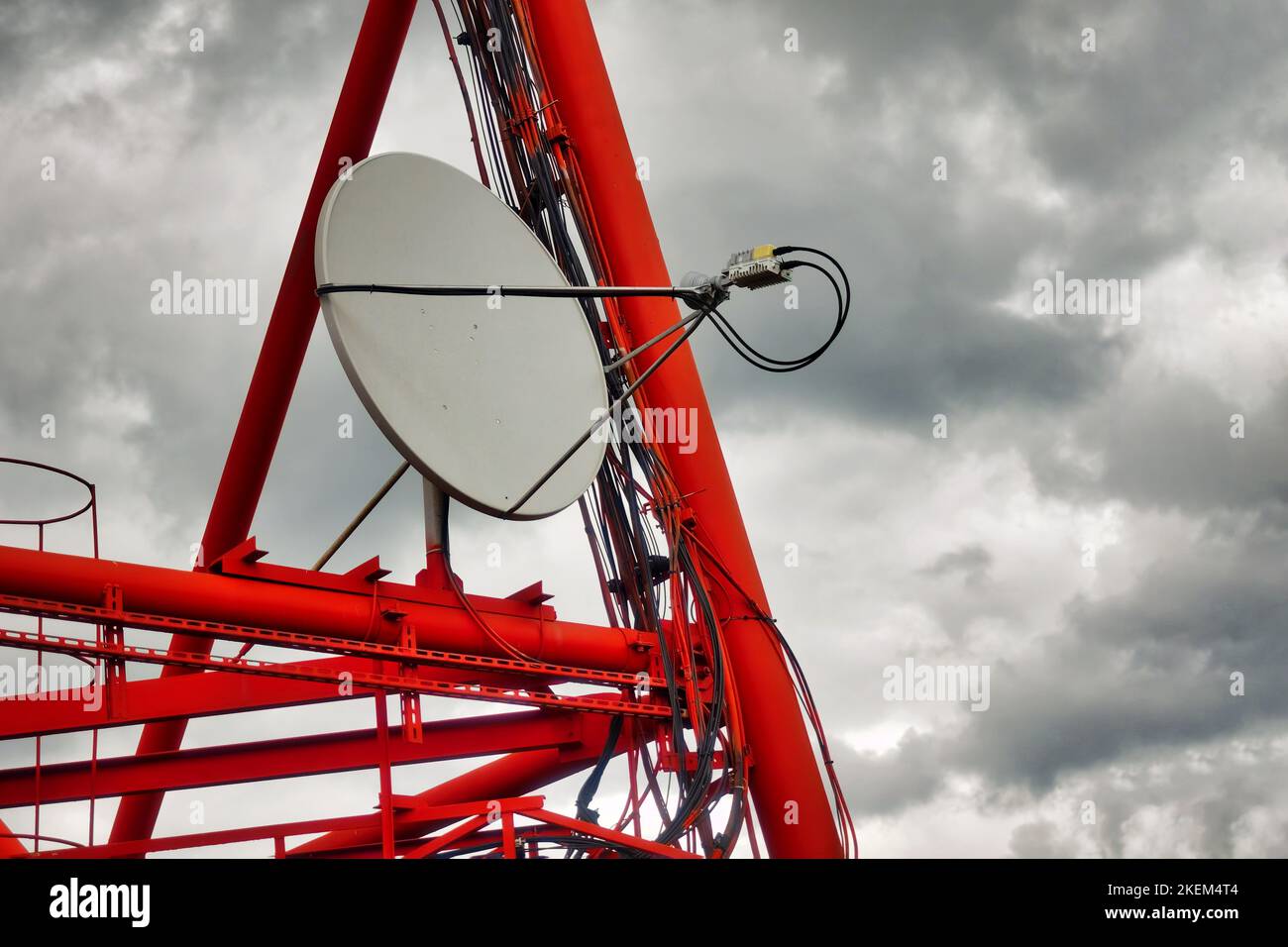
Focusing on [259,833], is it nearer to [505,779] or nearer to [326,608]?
[326,608]

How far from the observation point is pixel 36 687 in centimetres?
1224

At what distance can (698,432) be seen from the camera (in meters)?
16.2

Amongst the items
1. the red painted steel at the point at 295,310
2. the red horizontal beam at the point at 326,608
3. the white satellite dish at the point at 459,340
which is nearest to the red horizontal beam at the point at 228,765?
the red horizontal beam at the point at 326,608

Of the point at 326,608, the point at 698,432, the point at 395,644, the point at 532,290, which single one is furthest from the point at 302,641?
the point at 698,432

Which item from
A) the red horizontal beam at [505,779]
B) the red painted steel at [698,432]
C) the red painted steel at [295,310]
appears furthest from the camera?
the red painted steel at [295,310]

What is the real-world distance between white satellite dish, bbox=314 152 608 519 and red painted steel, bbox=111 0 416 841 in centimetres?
294

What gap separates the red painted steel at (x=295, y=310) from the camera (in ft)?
52.8

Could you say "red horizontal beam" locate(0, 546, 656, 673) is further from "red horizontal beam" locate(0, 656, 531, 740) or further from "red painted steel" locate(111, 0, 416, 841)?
"red painted steel" locate(111, 0, 416, 841)

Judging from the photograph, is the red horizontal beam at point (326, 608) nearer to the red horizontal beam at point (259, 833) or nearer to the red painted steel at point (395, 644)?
the red painted steel at point (395, 644)

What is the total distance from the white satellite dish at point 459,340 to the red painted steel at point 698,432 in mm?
1859

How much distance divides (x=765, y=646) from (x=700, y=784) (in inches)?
79.0
